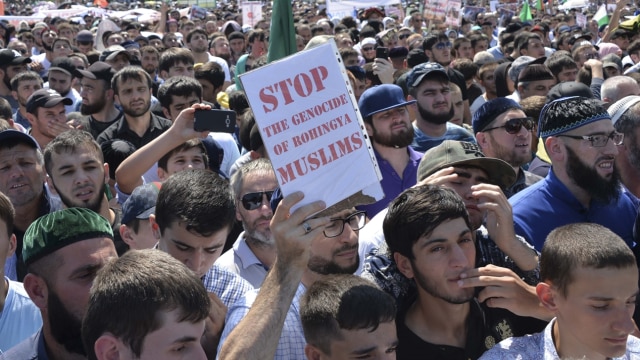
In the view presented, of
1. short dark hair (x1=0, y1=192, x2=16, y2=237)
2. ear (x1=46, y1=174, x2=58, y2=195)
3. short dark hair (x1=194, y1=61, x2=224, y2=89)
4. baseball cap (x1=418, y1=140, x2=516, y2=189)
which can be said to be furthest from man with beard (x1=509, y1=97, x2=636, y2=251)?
short dark hair (x1=194, y1=61, x2=224, y2=89)

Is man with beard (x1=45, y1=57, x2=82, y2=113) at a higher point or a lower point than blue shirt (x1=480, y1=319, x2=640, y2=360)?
lower

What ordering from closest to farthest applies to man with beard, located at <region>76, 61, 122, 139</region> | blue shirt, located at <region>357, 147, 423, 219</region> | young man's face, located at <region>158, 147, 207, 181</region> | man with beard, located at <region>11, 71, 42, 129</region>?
young man's face, located at <region>158, 147, 207, 181</region>, blue shirt, located at <region>357, 147, 423, 219</region>, man with beard, located at <region>76, 61, 122, 139</region>, man with beard, located at <region>11, 71, 42, 129</region>

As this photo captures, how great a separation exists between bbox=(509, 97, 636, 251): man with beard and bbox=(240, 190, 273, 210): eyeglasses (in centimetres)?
117

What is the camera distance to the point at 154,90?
9625 mm

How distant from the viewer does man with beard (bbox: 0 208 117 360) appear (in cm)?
274

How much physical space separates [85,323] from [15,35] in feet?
58.2

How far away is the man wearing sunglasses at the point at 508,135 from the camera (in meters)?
5.16

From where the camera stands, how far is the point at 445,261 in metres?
3.01

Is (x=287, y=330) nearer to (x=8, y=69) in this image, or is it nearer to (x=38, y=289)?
(x=38, y=289)

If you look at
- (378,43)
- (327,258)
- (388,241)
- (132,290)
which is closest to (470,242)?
(388,241)

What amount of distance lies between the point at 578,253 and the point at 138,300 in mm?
1532

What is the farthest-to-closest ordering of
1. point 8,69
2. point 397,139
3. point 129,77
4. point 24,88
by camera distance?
point 8,69, point 24,88, point 129,77, point 397,139

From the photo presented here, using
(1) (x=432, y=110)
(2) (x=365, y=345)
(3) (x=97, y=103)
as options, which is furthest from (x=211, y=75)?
(2) (x=365, y=345)

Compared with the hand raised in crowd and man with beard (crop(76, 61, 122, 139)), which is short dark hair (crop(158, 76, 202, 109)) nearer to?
man with beard (crop(76, 61, 122, 139))
